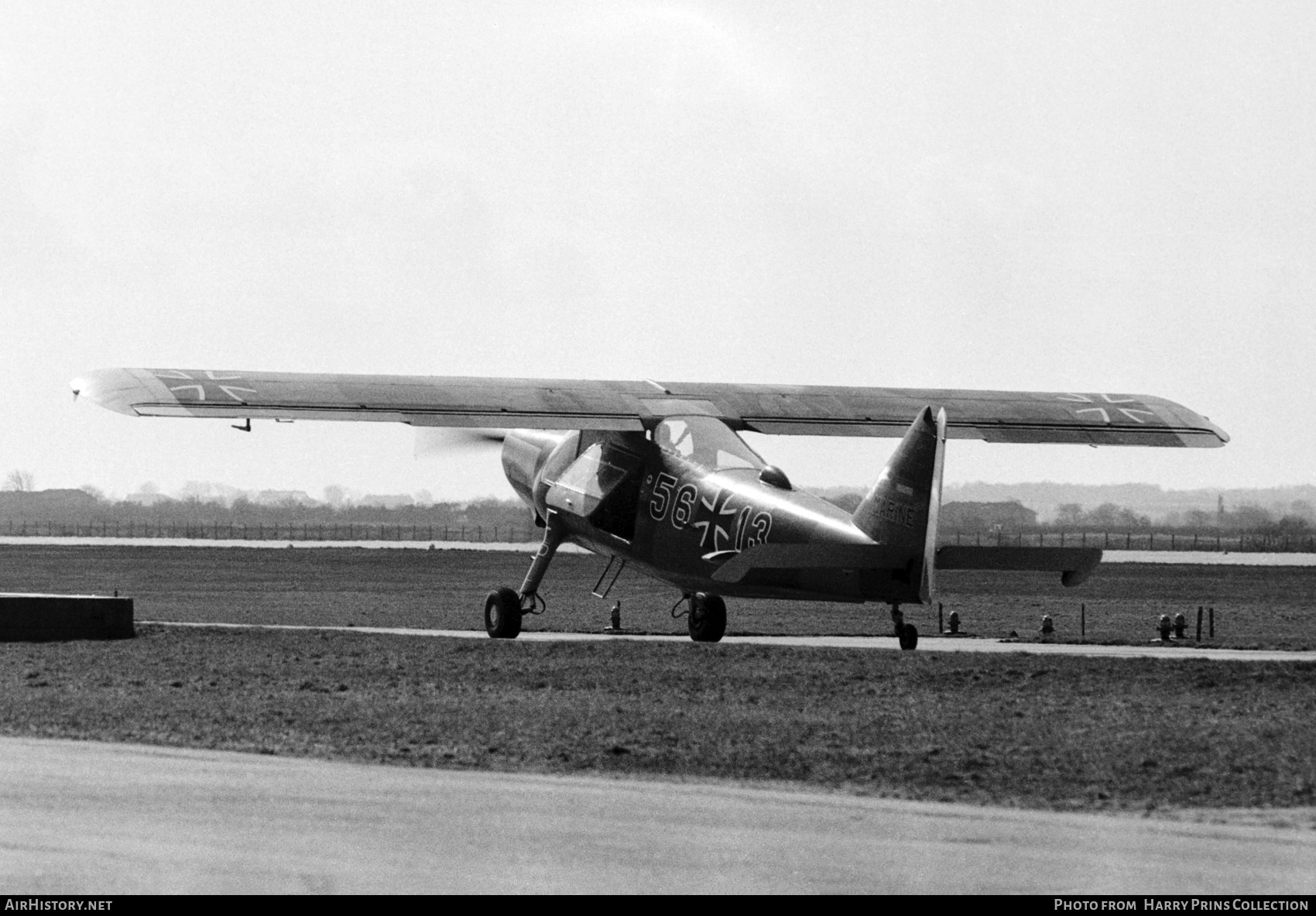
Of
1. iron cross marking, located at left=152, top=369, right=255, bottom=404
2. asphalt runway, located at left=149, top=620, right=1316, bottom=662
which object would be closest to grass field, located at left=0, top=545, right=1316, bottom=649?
asphalt runway, located at left=149, top=620, right=1316, bottom=662

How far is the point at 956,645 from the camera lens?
30000 millimetres

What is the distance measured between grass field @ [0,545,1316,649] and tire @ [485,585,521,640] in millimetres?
6759

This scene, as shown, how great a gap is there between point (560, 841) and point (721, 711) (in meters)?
8.50

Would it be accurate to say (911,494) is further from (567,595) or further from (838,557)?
(567,595)

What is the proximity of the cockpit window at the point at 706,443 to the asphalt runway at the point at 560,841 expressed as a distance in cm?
1314

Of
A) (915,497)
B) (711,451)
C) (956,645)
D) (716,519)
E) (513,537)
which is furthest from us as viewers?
(513,537)

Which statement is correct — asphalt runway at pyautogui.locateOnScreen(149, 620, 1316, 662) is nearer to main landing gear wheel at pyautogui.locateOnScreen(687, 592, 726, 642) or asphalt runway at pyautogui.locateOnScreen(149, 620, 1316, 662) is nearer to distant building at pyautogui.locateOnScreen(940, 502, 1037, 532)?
main landing gear wheel at pyautogui.locateOnScreen(687, 592, 726, 642)

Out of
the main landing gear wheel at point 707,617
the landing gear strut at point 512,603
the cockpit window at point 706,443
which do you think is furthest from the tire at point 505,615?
the cockpit window at point 706,443

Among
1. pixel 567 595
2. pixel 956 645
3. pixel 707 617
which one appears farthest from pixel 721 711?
pixel 567 595

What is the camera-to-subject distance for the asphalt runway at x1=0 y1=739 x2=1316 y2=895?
11031mm

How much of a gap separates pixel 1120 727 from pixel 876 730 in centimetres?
222

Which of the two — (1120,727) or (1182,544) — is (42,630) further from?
(1182,544)

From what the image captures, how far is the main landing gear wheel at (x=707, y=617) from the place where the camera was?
30.5 m
